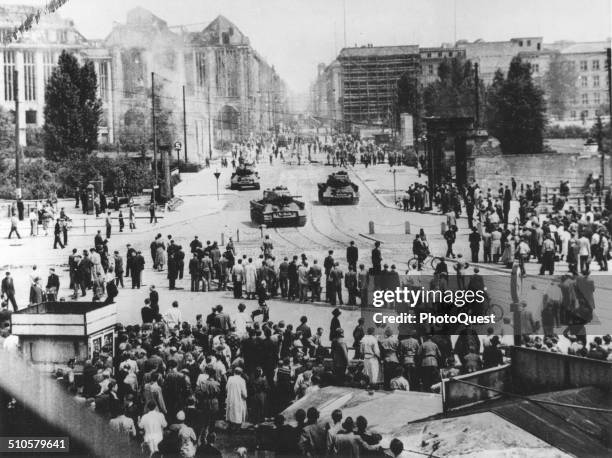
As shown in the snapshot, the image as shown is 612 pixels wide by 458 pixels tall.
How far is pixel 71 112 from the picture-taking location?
2380cm

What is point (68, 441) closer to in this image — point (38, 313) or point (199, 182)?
point (38, 313)

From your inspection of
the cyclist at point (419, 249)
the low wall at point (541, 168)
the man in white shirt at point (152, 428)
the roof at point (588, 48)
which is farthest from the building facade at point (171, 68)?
the low wall at point (541, 168)

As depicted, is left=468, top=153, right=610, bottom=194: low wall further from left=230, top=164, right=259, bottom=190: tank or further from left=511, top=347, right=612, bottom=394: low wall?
left=511, top=347, right=612, bottom=394: low wall

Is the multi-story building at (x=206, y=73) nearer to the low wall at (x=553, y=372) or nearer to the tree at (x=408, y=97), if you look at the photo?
the tree at (x=408, y=97)

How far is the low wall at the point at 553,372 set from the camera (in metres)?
7.56

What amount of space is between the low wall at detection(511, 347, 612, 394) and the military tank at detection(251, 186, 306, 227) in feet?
32.0

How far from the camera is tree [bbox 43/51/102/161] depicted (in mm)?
20703

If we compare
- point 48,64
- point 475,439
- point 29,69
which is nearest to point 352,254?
point 475,439

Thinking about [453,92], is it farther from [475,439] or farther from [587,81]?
[475,439]

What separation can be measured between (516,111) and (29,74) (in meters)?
25.6

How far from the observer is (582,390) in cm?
750

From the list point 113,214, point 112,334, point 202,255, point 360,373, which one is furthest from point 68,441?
point 113,214

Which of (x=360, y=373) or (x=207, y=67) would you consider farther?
(x=207, y=67)

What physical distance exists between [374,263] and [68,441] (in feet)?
23.1
